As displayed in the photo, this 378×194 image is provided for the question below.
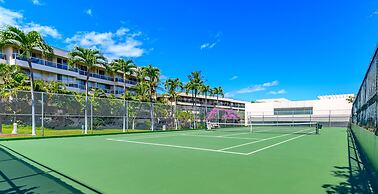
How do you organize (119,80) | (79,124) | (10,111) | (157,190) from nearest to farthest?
(157,190), (10,111), (79,124), (119,80)

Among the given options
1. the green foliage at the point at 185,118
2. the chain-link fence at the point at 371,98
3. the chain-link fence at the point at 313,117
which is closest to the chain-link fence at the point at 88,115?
the green foliage at the point at 185,118

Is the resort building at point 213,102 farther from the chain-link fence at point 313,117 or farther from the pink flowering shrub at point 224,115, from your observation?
the pink flowering shrub at point 224,115

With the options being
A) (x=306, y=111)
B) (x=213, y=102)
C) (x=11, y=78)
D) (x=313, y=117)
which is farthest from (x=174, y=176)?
(x=213, y=102)

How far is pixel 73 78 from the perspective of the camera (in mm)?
37781

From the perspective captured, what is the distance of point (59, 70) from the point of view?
115 feet

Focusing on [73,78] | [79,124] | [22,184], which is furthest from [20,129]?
[73,78]

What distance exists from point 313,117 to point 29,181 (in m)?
40.4

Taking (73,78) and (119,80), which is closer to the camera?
(73,78)

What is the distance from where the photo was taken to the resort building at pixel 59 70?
29891 mm

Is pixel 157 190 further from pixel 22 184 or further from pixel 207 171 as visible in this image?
pixel 22 184

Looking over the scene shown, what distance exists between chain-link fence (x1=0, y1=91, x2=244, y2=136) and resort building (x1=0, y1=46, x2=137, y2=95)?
10.6 meters

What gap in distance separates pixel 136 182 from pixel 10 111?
1352cm

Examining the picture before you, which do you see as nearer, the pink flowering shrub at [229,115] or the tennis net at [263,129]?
the tennis net at [263,129]

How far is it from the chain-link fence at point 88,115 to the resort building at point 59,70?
10.6m
